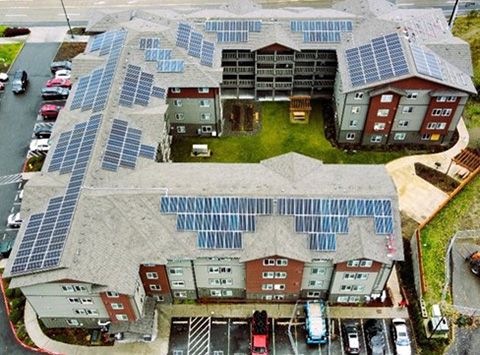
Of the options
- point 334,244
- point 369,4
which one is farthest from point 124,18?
point 334,244

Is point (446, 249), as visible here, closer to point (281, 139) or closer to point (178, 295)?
point (281, 139)

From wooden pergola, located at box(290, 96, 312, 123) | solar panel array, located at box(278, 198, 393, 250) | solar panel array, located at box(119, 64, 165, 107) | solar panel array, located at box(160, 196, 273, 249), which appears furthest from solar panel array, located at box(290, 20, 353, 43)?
solar panel array, located at box(160, 196, 273, 249)

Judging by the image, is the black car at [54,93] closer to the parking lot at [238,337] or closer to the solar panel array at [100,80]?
the solar panel array at [100,80]

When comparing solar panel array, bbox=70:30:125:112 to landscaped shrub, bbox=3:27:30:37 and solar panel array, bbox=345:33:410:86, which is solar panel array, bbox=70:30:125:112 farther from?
solar panel array, bbox=345:33:410:86

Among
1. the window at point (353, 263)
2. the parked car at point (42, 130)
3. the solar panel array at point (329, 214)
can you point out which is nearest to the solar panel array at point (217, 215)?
the solar panel array at point (329, 214)

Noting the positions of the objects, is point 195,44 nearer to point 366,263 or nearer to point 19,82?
point 19,82

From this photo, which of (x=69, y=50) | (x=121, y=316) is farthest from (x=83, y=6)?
(x=121, y=316)
